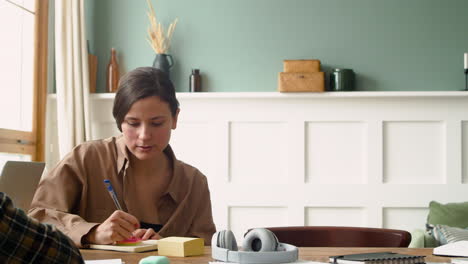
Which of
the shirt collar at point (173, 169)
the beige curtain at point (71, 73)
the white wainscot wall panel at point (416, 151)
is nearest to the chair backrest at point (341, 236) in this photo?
the shirt collar at point (173, 169)

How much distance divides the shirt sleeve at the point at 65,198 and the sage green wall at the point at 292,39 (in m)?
2.47

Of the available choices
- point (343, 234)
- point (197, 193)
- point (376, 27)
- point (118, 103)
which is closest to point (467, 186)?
point (376, 27)

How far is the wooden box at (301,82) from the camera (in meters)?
4.17

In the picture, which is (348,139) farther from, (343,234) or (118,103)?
(118,103)

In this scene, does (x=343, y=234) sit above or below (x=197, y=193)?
below

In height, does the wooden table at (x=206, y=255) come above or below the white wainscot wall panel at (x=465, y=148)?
below

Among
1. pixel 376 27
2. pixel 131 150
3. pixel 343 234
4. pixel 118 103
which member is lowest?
pixel 343 234

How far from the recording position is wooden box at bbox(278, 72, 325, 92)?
4172 millimetres

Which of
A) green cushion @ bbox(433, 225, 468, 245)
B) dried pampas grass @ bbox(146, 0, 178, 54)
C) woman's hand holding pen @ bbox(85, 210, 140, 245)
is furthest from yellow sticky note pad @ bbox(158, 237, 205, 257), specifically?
dried pampas grass @ bbox(146, 0, 178, 54)

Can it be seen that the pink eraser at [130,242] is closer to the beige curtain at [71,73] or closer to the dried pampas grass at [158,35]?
the beige curtain at [71,73]

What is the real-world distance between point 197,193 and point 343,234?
1.66 ft

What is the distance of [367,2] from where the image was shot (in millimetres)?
4359

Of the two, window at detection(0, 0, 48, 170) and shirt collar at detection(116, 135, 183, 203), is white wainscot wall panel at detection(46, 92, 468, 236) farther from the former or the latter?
shirt collar at detection(116, 135, 183, 203)

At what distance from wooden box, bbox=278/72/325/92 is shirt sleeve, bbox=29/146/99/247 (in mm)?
2316
